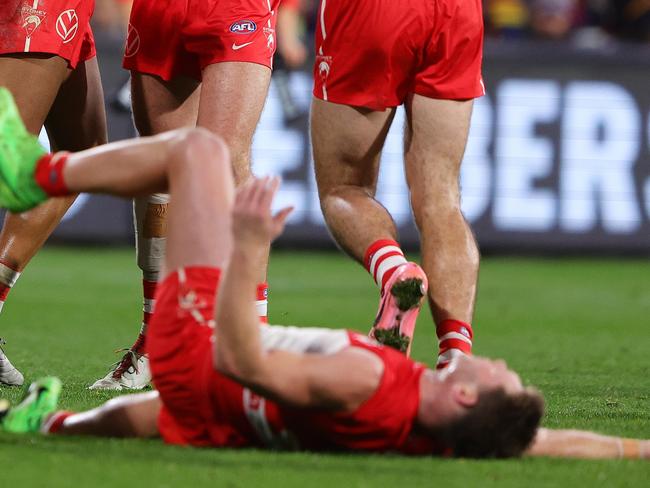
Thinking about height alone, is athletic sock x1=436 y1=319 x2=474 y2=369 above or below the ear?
below

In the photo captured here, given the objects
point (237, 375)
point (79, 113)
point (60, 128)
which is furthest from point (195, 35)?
point (237, 375)

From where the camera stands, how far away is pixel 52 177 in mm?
3504

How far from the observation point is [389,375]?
3.35 metres

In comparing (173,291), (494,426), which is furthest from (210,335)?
(494,426)

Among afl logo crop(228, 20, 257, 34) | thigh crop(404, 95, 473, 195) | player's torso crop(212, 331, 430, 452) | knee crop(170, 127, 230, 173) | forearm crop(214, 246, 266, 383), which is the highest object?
knee crop(170, 127, 230, 173)

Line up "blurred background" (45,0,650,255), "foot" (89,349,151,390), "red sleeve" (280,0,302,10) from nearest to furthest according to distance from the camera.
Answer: "foot" (89,349,151,390)
"red sleeve" (280,0,302,10)
"blurred background" (45,0,650,255)

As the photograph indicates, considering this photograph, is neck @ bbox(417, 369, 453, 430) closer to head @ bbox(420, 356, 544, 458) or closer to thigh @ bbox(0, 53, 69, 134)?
head @ bbox(420, 356, 544, 458)

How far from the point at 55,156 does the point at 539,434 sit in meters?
1.53

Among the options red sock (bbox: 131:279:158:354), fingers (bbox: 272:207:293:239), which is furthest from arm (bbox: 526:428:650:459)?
red sock (bbox: 131:279:158:354)

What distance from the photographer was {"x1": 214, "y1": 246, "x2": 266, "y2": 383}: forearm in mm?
3141

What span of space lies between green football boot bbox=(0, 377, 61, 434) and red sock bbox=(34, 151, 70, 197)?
0.61m

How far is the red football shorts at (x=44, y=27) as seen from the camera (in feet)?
15.8

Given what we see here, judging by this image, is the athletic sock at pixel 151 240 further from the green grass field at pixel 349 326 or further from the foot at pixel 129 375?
the green grass field at pixel 349 326

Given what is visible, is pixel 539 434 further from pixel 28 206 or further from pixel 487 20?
pixel 487 20
